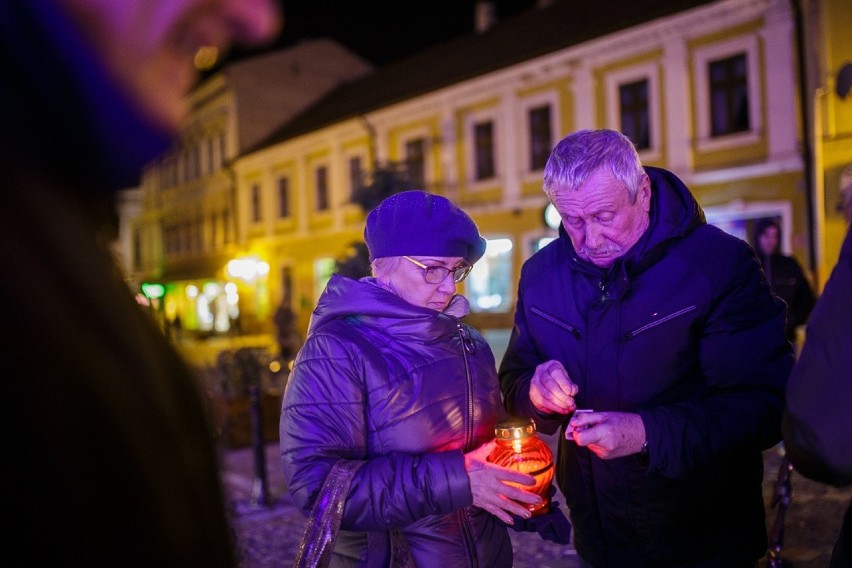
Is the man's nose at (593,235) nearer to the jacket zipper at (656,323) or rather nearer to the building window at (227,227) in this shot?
the jacket zipper at (656,323)

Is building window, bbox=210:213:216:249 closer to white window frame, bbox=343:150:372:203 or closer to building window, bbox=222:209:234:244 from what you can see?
building window, bbox=222:209:234:244

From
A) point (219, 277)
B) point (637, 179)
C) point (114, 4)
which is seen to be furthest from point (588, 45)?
point (219, 277)

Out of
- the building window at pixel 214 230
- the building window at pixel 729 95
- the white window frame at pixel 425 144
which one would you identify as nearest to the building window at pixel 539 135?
the white window frame at pixel 425 144

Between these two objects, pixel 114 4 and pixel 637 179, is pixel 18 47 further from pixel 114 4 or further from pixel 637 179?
pixel 637 179

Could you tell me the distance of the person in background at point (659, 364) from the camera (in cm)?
195

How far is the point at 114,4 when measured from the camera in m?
0.70

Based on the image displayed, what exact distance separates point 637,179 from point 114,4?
5.60 feet

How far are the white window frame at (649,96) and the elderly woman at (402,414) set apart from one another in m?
15.1

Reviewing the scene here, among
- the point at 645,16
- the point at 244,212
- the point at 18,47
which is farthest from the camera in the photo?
the point at 244,212

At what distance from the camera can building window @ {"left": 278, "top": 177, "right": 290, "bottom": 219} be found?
91.7 feet

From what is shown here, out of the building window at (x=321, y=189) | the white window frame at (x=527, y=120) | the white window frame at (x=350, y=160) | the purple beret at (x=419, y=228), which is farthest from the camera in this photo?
the building window at (x=321, y=189)

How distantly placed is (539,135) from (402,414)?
17.8 m

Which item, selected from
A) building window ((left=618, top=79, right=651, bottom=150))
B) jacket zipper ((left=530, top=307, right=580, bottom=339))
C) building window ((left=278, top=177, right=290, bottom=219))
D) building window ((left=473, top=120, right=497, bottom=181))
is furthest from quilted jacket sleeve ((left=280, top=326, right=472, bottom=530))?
building window ((left=278, top=177, right=290, bottom=219))

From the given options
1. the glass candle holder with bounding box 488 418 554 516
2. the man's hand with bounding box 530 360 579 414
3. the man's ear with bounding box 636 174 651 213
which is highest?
the man's ear with bounding box 636 174 651 213
